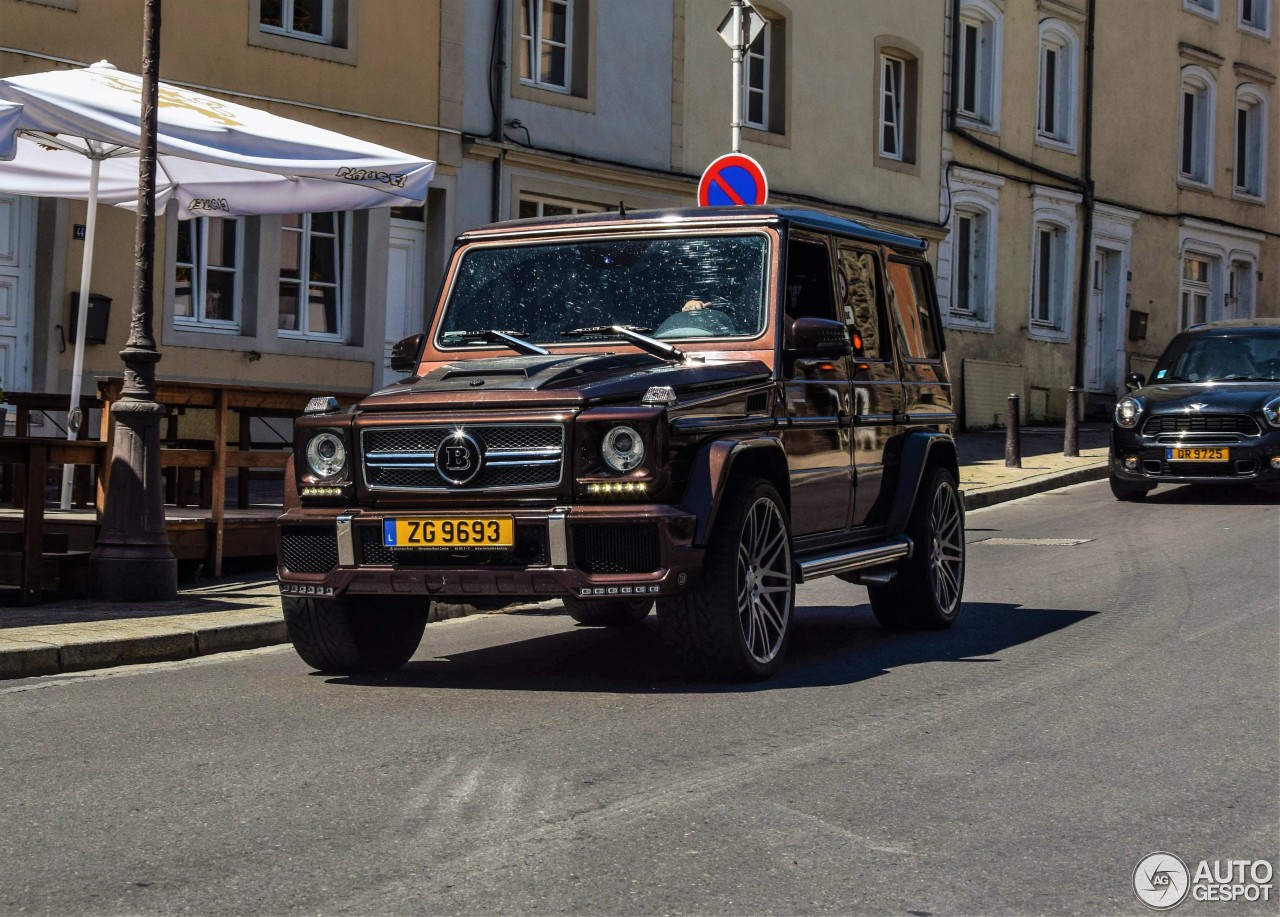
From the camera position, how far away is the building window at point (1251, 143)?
39.0 metres

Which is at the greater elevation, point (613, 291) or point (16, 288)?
point (16, 288)

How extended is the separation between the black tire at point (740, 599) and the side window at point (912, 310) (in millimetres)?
2454

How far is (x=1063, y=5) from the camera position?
3288 centimetres

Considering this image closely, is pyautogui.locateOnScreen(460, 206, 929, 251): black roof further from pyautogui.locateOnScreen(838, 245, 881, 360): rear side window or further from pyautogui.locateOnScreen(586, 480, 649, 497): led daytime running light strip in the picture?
pyautogui.locateOnScreen(586, 480, 649, 497): led daytime running light strip

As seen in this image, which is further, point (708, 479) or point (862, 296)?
point (862, 296)

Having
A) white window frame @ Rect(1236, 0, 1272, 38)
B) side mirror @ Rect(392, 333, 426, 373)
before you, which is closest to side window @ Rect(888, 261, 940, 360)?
side mirror @ Rect(392, 333, 426, 373)

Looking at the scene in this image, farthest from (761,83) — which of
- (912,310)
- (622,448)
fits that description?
(622,448)

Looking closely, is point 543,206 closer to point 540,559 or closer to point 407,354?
point 407,354

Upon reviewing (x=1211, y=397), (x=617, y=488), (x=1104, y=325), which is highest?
(x=1104, y=325)

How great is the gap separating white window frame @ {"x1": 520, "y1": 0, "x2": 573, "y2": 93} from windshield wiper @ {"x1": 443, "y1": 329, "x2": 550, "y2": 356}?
13.3m

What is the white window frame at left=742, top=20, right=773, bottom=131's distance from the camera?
25547 mm

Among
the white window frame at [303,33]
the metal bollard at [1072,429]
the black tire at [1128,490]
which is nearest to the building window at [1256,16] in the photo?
the metal bollard at [1072,429]

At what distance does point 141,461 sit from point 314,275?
9.34 meters

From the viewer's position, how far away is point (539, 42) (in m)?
22.1
